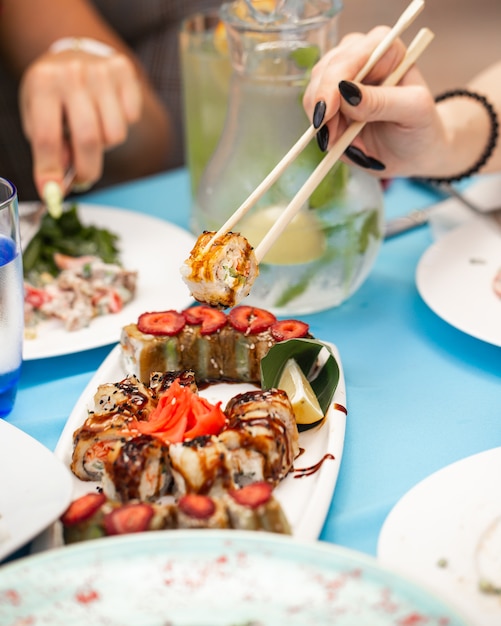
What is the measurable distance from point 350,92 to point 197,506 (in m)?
0.64

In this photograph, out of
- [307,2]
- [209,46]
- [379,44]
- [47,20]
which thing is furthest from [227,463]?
[47,20]

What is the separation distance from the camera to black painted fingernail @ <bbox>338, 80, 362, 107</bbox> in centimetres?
114

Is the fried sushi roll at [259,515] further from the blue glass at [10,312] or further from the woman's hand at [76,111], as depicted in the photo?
the woman's hand at [76,111]

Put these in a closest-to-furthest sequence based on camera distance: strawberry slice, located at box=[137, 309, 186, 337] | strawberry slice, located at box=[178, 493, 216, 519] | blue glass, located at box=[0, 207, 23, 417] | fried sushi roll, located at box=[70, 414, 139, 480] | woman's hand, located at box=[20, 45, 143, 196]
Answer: strawberry slice, located at box=[178, 493, 216, 519]
fried sushi roll, located at box=[70, 414, 139, 480]
blue glass, located at box=[0, 207, 23, 417]
strawberry slice, located at box=[137, 309, 186, 337]
woman's hand, located at box=[20, 45, 143, 196]

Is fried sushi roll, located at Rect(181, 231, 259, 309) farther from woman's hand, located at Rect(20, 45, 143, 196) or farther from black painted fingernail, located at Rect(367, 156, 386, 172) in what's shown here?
woman's hand, located at Rect(20, 45, 143, 196)

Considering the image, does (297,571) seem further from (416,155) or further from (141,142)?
(141,142)

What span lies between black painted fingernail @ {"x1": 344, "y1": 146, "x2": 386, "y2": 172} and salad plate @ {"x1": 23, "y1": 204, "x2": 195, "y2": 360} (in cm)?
37

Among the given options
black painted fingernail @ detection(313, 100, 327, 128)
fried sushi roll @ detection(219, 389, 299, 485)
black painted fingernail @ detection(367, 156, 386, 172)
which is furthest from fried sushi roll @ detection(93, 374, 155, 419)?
black painted fingernail @ detection(367, 156, 386, 172)

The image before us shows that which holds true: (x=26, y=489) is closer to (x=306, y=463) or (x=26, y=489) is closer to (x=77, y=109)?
(x=306, y=463)

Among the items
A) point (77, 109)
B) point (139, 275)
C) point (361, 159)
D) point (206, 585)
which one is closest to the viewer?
point (206, 585)

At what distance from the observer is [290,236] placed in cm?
131

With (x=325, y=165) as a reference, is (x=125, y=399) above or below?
below

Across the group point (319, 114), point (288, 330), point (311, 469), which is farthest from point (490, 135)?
point (311, 469)

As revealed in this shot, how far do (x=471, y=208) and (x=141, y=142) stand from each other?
4.19ft
